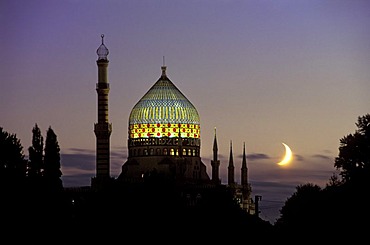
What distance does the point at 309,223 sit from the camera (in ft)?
301

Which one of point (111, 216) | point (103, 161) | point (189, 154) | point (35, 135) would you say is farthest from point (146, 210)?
point (189, 154)

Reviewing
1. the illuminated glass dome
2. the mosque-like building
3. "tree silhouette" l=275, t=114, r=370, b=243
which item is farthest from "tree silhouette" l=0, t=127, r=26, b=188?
the illuminated glass dome

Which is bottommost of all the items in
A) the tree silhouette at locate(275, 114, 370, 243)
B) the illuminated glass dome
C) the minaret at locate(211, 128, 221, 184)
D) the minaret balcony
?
the tree silhouette at locate(275, 114, 370, 243)

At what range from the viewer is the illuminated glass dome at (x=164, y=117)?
641 ft

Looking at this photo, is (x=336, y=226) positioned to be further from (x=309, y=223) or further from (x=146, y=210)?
(x=146, y=210)

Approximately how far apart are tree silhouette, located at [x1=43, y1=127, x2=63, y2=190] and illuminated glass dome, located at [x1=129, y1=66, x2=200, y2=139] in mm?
87673

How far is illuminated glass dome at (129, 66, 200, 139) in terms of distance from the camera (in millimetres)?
195500

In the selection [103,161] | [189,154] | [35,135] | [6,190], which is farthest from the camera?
[189,154]

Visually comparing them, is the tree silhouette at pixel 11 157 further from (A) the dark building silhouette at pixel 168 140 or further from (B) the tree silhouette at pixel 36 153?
(A) the dark building silhouette at pixel 168 140

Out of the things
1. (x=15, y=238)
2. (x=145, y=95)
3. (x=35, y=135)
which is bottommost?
(x=15, y=238)

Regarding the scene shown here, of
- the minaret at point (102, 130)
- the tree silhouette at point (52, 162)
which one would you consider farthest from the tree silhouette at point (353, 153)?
the minaret at point (102, 130)

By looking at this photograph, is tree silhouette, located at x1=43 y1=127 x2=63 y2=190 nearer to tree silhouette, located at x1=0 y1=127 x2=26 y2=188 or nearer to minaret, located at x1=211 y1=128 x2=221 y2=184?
tree silhouette, located at x1=0 y1=127 x2=26 y2=188

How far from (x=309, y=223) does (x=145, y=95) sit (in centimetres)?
10693

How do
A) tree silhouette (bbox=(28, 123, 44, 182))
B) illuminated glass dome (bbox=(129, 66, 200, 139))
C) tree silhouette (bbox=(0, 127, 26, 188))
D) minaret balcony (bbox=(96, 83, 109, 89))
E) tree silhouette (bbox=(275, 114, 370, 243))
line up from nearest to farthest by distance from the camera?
tree silhouette (bbox=(275, 114, 370, 243)) < tree silhouette (bbox=(0, 127, 26, 188)) < tree silhouette (bbox=(28, 123, 44, 182)) < minaret balcony (bbox=(96, 83, 109, 89)) < illuminated glass dome (bbox=(129, 66, 200, 139))
